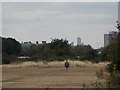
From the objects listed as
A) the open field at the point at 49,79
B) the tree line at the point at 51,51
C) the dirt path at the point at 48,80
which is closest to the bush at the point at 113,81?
the open field at the point at 49,79

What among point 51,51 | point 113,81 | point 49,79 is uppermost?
point 51,51

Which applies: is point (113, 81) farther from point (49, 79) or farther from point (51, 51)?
point (51, 51)

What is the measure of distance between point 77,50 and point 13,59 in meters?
56.8

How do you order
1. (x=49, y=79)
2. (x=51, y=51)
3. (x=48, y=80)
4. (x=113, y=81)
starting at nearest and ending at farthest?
1. (x=113, y=81)
2. (x=48, y=80)
3. (x=49, y=79)
4. (x=51, y=51)

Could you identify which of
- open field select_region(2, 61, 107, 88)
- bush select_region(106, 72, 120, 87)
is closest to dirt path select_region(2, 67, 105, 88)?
open field select_region(2, 61, 107, 88)

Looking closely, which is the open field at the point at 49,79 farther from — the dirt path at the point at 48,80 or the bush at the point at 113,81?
the bush at the point at 113,81

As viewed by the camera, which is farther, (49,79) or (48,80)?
(49,79)

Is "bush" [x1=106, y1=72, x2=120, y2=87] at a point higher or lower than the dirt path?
higher

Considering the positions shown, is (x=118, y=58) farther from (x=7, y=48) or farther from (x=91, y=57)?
(x=7, y=48)

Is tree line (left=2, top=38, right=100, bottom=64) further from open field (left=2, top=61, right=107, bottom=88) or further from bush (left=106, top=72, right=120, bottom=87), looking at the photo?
bush (left=106, top=72, right=120, bottom=87)

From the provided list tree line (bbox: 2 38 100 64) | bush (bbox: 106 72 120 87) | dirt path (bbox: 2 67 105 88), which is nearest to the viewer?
bush (bbox: 106 72 120 87)

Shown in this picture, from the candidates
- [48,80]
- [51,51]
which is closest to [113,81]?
[48,80]

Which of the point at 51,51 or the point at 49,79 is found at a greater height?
the point at 51,51

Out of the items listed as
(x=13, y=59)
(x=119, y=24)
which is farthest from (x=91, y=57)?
(x=119, y=24)
